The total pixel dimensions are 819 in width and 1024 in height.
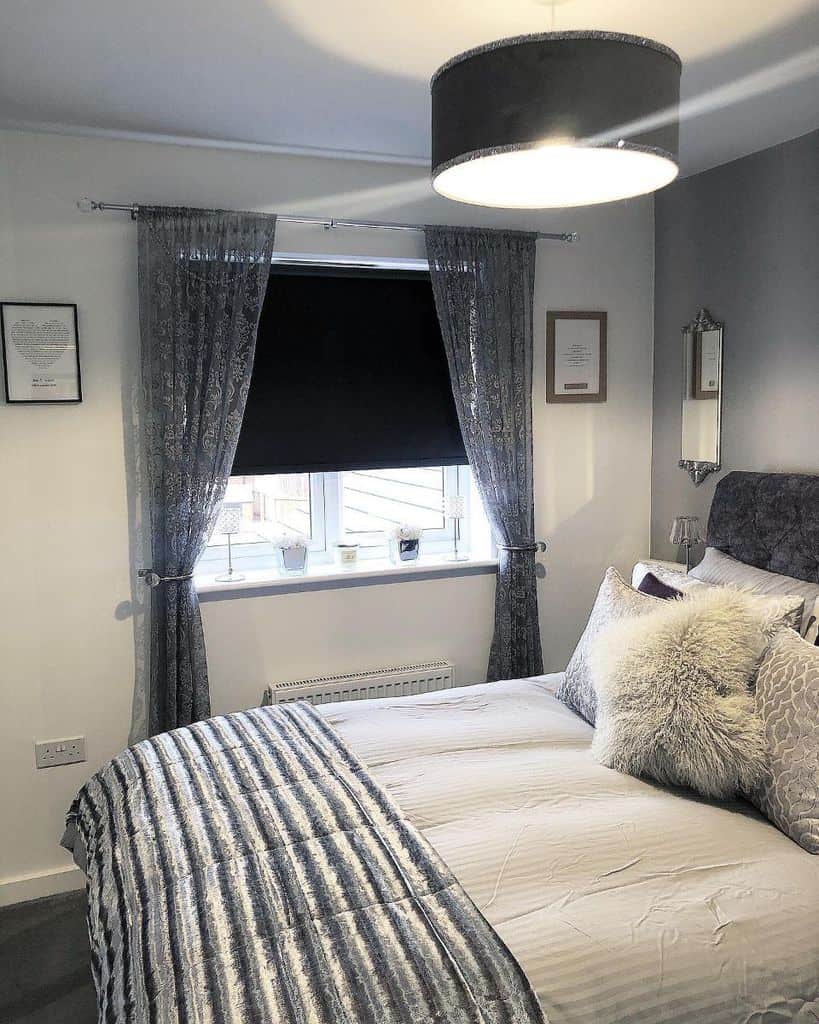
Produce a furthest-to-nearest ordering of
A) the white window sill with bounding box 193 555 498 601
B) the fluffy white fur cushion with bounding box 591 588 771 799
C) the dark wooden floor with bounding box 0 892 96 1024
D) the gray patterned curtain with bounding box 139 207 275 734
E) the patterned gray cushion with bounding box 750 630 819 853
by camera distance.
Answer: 1. the white window sill with bounding box 193 555 498 601
2. the gray patterned curtain with bounding box 139 207 275 734
3. the dark wooden floor with bounding box 0 892 96 1024
4. the fluffy white fur cushion with bounding box 591 588 771 799
5. the patterned gray cushion with bounding box 750 630 819 853

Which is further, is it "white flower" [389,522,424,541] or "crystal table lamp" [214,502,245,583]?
"white flower" [389,522,424,541]

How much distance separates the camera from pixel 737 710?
213cm

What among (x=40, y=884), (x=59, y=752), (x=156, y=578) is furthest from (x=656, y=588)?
(x=40, y=884)

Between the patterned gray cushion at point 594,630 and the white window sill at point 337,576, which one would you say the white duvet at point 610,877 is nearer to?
the patterned gray cushion at point 594,630

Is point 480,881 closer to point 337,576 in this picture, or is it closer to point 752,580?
point 752,580

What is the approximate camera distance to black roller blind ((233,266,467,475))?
348 centimetres

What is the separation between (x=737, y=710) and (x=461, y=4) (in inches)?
72.2

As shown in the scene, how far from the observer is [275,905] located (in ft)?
5.44

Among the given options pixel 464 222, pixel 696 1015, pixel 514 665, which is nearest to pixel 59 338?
pixel 464 222

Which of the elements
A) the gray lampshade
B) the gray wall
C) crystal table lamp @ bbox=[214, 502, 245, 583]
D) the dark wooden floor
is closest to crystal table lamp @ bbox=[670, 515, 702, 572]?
the gray lampshade

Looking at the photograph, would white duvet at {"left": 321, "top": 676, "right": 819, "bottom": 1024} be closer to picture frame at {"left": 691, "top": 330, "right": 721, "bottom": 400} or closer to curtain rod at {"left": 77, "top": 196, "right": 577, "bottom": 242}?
picture frame at {"left": 691, "top": 330, "right": 721, "bottom": 400}

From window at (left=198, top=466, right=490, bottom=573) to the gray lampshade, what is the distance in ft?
2.63

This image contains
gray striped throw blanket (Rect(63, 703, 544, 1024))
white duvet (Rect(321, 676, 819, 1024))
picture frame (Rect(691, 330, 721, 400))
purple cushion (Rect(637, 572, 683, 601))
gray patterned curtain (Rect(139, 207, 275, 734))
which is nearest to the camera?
gray striped throw blanket (Rect(63, 703, 544, 1024))

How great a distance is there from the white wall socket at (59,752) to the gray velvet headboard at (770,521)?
2.50 meters
